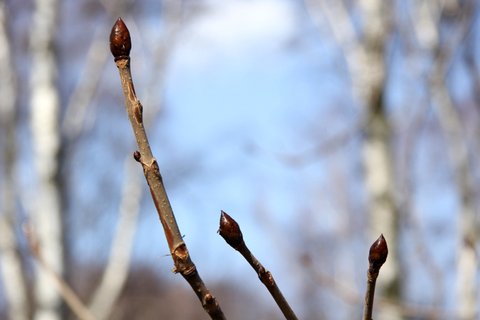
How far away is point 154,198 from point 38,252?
0.69 metres

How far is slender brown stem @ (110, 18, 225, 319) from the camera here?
477 mm

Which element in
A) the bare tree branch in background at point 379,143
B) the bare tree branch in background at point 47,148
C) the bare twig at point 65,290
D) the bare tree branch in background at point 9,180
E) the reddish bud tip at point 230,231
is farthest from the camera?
the bare tree branch in background at point 9,180

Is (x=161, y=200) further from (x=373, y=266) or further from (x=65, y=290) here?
(x=65, y=290)

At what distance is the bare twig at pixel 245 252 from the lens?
476 mm

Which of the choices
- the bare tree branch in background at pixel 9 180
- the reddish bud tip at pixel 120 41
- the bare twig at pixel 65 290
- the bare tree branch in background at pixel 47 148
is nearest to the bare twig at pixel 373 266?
the reddish bud tip at pixel 120 41

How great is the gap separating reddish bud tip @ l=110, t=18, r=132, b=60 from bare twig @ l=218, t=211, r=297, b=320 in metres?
0.12

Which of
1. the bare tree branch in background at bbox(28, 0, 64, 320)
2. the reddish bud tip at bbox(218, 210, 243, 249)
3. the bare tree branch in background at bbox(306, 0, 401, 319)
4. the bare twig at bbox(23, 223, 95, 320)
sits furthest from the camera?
the bare tree branch in background at bbox(28, 0, 64, 320)

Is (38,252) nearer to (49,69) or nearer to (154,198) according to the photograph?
(154,198)

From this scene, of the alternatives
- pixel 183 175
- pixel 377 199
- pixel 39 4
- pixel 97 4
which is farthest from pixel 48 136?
pixel 183 175

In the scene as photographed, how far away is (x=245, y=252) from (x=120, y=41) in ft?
0.53

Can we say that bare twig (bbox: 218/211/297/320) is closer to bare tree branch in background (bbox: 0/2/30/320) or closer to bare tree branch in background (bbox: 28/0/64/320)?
bare tree branch in background (bbox: 28/0/64/320)

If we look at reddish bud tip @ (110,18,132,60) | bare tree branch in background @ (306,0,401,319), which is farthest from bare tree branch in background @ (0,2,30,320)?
reddish bud tip @ (110,18,132,60)

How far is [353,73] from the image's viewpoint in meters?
6.77

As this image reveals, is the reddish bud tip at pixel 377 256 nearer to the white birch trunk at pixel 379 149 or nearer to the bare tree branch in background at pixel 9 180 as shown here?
the white birch trunk at pixel 379 149
